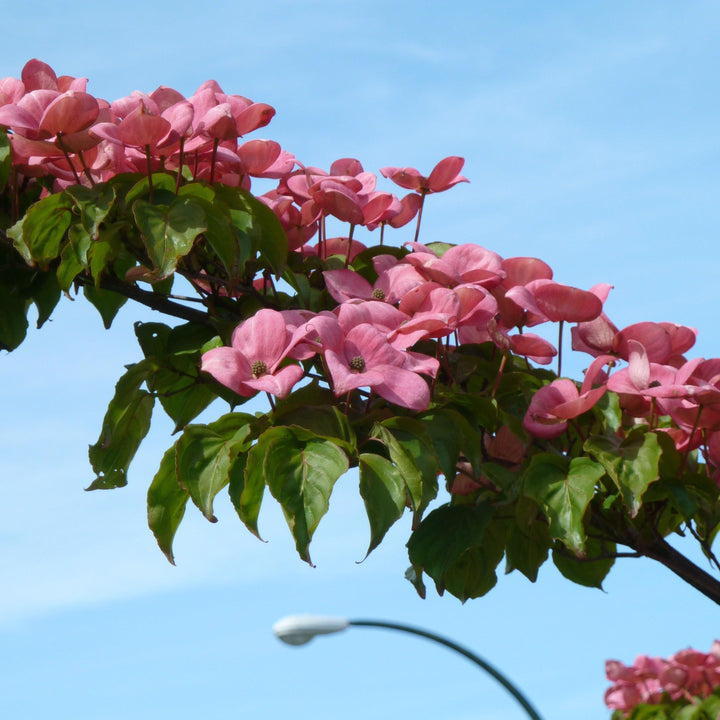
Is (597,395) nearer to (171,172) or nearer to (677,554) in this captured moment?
(677,554)

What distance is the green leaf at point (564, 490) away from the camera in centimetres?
244

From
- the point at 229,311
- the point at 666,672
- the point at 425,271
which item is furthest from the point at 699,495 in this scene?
the point at 666,672

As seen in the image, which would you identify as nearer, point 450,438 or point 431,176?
point 450,438

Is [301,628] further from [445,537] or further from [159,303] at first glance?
[159,303]

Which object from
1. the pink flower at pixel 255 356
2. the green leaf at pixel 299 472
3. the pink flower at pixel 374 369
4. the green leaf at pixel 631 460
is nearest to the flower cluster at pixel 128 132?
the pink flower at pixel 255 356

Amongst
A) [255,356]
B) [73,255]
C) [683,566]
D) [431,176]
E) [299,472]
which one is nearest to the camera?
[299,472]

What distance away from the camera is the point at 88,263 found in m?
2.64

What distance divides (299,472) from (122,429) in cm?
71

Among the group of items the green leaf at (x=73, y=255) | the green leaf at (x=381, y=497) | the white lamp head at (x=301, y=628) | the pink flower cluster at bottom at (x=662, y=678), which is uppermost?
the green leaf at (x=73, y=255)

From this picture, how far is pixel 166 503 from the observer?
252 cm

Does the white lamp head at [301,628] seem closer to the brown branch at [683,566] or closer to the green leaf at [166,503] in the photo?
the green leaf at [166,503]

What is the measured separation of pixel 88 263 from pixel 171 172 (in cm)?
32

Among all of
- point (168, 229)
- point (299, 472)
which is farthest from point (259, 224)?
point (299, 472)

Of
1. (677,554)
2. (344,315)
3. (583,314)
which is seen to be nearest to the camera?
(344,315)
